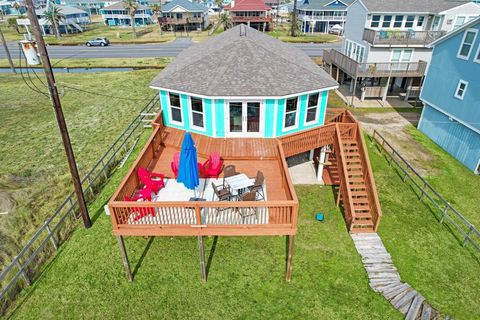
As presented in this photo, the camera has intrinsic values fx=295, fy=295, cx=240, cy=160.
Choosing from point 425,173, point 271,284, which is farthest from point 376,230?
point 425,173

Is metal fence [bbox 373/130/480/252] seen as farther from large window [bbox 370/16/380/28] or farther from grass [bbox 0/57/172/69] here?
grass [bbox 0/57/172/69]

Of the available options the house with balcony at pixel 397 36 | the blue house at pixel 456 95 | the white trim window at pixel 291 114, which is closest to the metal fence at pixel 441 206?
the blue house at pixel 456 95

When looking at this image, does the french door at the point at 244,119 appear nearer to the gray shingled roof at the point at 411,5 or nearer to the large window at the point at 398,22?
the gray shingled roof at the point at 411,5

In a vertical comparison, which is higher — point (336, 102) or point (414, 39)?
point (414, 39)

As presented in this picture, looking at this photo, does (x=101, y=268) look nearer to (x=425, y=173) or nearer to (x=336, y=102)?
(x=425, y=173)

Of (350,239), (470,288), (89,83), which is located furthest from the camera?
(89,83)

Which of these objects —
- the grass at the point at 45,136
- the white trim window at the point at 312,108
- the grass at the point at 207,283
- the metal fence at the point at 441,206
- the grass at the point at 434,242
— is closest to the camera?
the grass at the point at 207,283
